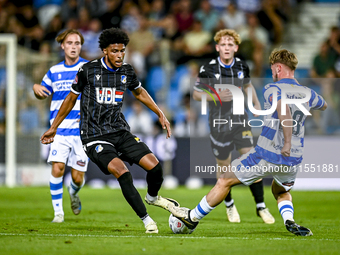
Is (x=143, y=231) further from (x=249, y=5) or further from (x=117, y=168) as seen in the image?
(x=249, y=5)

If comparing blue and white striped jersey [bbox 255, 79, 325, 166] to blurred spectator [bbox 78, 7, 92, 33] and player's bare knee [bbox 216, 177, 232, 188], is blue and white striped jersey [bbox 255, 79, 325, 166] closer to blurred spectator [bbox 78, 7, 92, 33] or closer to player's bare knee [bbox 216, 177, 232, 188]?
player's bare knee [bbox 216, 177, 232, 188]

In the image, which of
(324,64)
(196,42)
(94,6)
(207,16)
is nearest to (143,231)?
(324,64)

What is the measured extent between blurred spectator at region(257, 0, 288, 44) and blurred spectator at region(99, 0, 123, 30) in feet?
14.2

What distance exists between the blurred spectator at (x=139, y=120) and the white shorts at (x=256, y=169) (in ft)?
28.0

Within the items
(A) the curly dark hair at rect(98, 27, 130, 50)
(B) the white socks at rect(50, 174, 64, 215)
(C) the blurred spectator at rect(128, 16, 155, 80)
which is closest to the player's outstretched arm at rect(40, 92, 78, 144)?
(A) the curly dark hair at rect(98, 27, 130, 50)

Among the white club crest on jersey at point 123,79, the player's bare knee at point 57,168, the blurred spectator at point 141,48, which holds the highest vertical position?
the blurred spectator at point 141,48

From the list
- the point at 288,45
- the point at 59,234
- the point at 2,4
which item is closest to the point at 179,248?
the point at 59,234

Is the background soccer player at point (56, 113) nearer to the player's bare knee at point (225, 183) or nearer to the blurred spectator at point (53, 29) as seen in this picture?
the player's bare knee at point (225, 183)

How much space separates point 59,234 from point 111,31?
7.41 feet

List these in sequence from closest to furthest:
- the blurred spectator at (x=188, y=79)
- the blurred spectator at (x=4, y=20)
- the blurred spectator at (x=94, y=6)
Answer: the blurred spectator at (x=188, y=79), the blurred spectator at (x=94, y=6), the blurred spectator at (x=4, y=20)

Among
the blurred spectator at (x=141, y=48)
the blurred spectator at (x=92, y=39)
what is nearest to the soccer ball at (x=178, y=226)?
the blurred spectator at (x=141, y=48)

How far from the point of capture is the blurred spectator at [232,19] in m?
16.6

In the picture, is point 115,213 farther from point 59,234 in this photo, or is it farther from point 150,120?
point 150,120

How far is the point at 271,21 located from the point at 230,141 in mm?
10057
